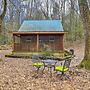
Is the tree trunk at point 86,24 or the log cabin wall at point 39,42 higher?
the tree trunk at point 86,24

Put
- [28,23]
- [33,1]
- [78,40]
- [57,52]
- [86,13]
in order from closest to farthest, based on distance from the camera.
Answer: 1. [86,13]
2. [57,52]
3. [28,23]
4. [78,40]
5. [33,1]

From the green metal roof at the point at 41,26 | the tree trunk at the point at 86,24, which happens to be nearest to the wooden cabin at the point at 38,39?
the green metal roof at the point at 41,26

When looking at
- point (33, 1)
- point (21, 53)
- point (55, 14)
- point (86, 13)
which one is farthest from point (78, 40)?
point (86, 13)

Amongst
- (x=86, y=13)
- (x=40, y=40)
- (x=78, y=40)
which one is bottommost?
(x=78, y=40)

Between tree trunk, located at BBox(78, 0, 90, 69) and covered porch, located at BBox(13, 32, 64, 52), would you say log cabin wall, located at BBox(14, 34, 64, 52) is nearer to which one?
covered porch, located at BBox(13, 32, 64, 52)

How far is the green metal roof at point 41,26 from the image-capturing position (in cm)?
2508

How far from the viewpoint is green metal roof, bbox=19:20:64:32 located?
2508cm

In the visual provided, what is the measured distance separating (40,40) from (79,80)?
1558 centimetres

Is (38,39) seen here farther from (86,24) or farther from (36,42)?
(86,24)

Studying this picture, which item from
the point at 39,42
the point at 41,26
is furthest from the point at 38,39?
the point at 41,26

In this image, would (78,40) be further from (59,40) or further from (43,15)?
(59,40)

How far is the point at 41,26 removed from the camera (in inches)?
1035

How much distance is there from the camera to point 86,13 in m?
12.8

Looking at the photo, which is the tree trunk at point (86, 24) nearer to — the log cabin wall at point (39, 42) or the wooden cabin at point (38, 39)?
the wooden cabin at point (38, 39)
